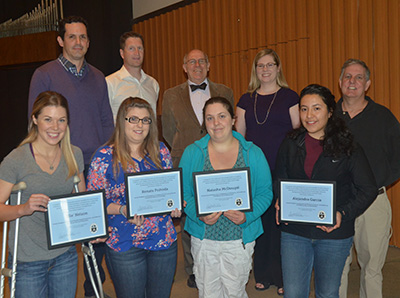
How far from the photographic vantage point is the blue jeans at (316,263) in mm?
2949

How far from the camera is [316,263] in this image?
3018 millimetres

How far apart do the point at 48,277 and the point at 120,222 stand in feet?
1.76

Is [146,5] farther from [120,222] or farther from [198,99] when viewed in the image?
[120,222]

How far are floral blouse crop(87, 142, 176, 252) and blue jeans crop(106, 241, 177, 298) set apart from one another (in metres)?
0.05

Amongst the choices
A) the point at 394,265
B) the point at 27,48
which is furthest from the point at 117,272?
the point at 27,48

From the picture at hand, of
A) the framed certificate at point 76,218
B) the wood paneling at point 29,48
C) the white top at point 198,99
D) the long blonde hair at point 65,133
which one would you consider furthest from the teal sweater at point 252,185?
the wood paneling at point 29,48

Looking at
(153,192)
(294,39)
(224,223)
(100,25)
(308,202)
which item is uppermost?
(100,25)

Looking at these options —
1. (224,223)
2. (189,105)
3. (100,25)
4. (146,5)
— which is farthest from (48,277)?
(100,25)

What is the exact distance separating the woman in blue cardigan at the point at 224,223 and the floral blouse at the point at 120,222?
0.31 meters

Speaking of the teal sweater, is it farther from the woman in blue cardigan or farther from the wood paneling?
the wood paneling

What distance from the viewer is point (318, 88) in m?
3.06

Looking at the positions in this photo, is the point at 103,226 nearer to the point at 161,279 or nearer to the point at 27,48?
the point at 161,279

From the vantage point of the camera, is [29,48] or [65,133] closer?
[65,133]

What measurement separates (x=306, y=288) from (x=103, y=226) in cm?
140
